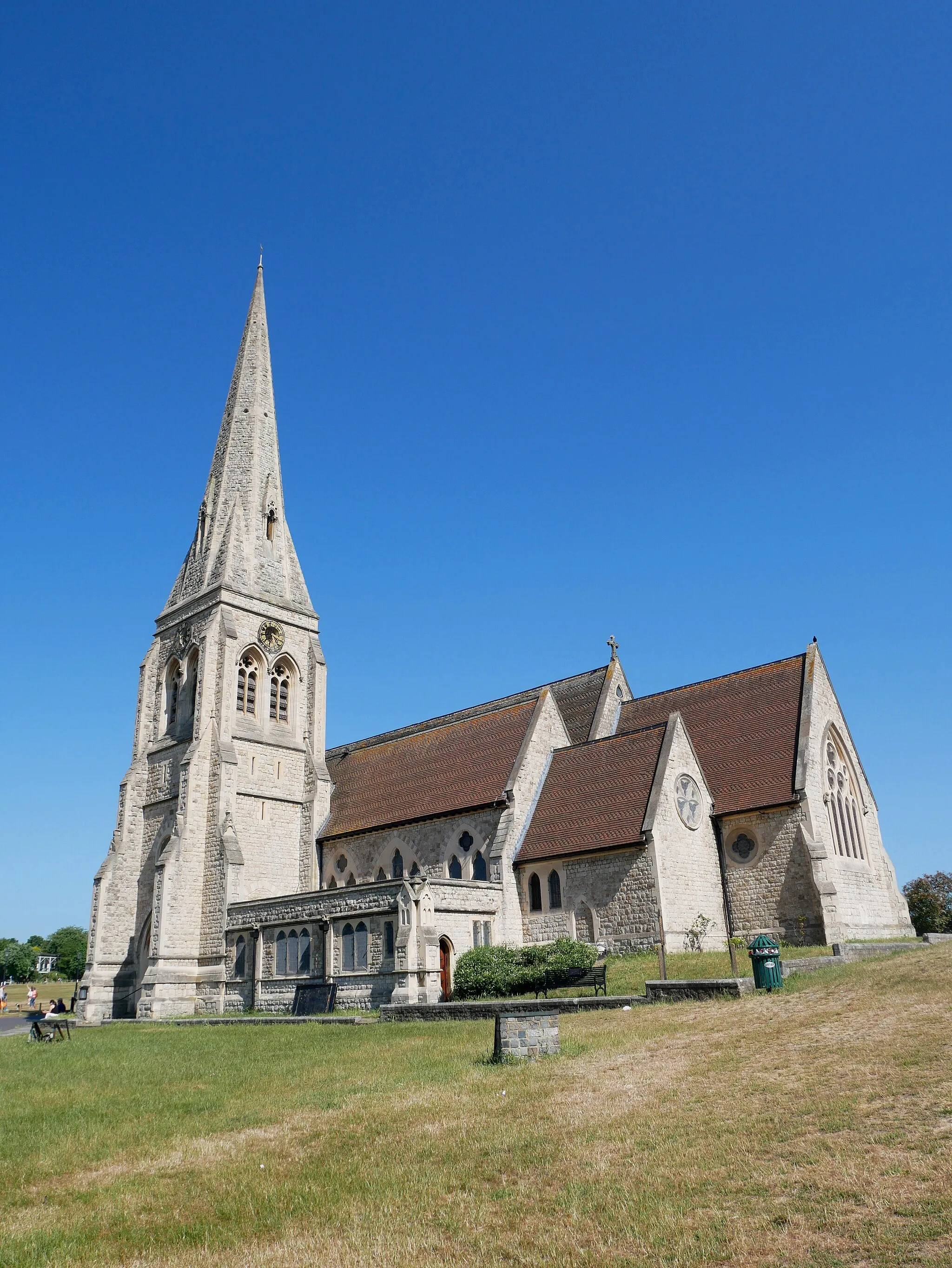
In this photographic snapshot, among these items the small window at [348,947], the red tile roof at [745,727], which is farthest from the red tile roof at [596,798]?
the small window at [348,947]

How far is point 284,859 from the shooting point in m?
39.5

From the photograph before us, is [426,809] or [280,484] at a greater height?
[280,484]

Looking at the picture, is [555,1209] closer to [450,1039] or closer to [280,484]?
[450,1039]

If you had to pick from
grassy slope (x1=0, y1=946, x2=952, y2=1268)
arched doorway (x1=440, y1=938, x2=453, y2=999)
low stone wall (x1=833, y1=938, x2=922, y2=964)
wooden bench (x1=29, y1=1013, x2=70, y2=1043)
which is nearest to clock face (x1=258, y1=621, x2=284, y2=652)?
arched doorway (x1=440, y1=938, x2=453, y2=999)

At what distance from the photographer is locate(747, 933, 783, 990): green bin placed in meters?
17.5

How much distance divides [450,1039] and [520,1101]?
6.29 meters

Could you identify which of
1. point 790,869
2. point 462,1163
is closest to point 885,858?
point 790,869

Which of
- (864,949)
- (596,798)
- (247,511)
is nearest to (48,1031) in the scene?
(596,798)

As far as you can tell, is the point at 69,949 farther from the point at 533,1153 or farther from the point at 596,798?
the point at 533,1153

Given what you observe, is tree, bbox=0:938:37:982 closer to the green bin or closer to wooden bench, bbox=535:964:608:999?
wooden bench, bbox=535:964:608:999

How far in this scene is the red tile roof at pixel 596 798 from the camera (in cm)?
2977

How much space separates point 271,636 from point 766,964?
29462 millimetres

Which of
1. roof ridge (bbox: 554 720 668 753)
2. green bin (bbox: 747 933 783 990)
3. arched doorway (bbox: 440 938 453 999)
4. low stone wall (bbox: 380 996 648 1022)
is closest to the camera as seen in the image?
green bin (bbox: 747 933 783 990)

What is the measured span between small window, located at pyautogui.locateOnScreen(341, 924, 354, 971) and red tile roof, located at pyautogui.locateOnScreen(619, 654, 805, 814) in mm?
12551
